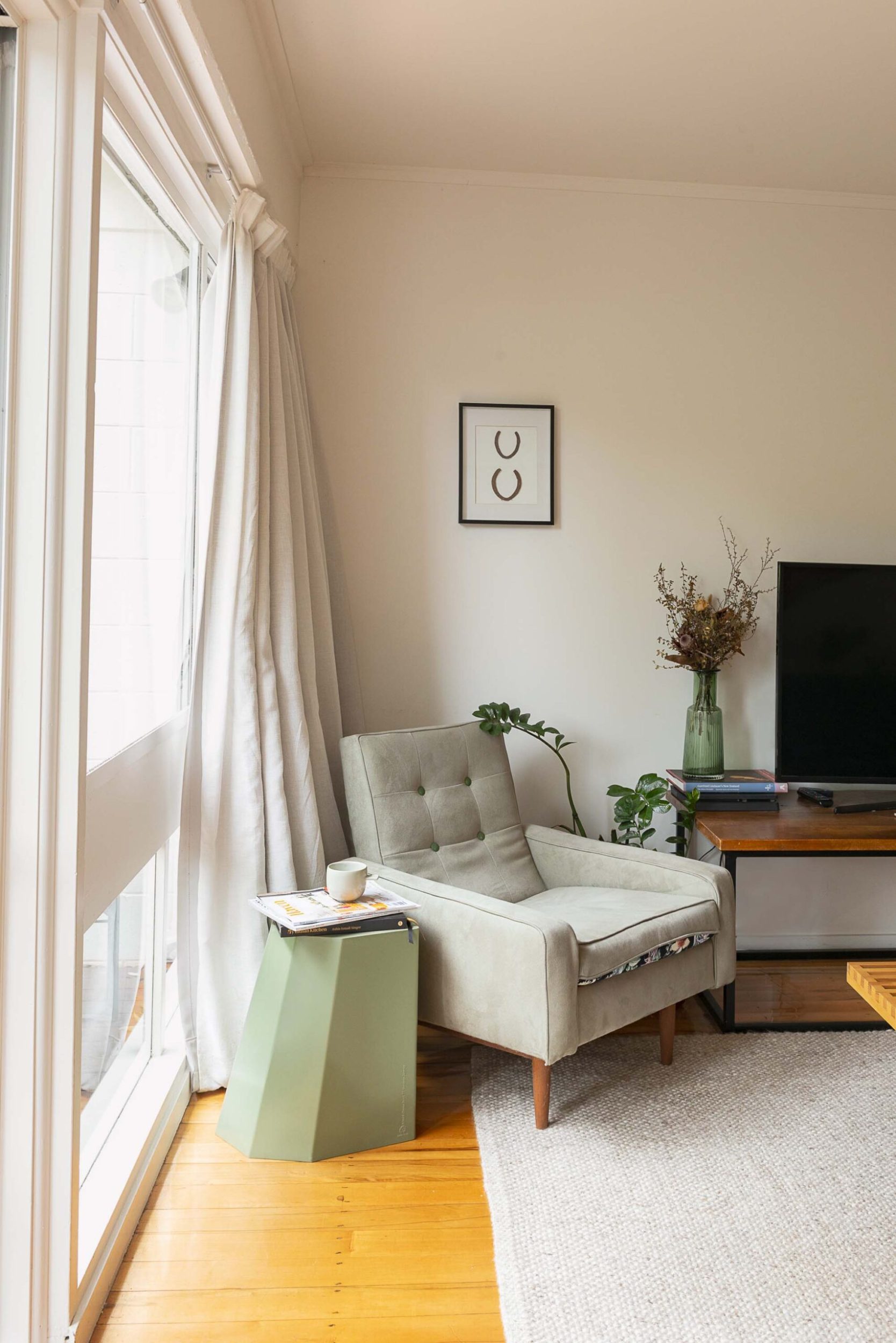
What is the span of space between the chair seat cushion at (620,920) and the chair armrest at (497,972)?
7 cm

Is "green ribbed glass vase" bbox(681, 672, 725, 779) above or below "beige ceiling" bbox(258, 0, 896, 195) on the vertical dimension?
below

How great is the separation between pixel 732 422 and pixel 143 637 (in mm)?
2189

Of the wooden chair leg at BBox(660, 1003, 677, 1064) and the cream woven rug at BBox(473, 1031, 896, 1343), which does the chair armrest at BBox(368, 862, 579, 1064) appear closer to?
the cream woven rug at BBox(473, 1031, 896, 1343)

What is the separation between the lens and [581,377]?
3.12 metres

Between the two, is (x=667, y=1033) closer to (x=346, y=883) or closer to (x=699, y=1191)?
(x=699, y=1191)

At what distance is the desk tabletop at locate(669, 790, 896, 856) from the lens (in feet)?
8.41

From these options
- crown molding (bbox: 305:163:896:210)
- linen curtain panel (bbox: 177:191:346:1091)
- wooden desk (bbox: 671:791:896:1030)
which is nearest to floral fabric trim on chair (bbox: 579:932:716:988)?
wooden desk (bbox: 671:791:896:1030)

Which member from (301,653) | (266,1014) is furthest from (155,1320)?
(301,653)

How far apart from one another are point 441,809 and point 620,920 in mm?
614

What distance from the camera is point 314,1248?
171cm

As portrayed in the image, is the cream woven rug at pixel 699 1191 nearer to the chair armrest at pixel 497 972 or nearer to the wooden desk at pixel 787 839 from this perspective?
the wooden desk at pixel 787 839

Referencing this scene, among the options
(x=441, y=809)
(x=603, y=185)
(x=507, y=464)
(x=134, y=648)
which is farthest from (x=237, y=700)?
(x=603, y=185)

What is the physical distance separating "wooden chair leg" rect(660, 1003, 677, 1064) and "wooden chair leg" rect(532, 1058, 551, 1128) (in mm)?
435

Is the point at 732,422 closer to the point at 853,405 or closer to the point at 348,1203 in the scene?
the point at 853,405
